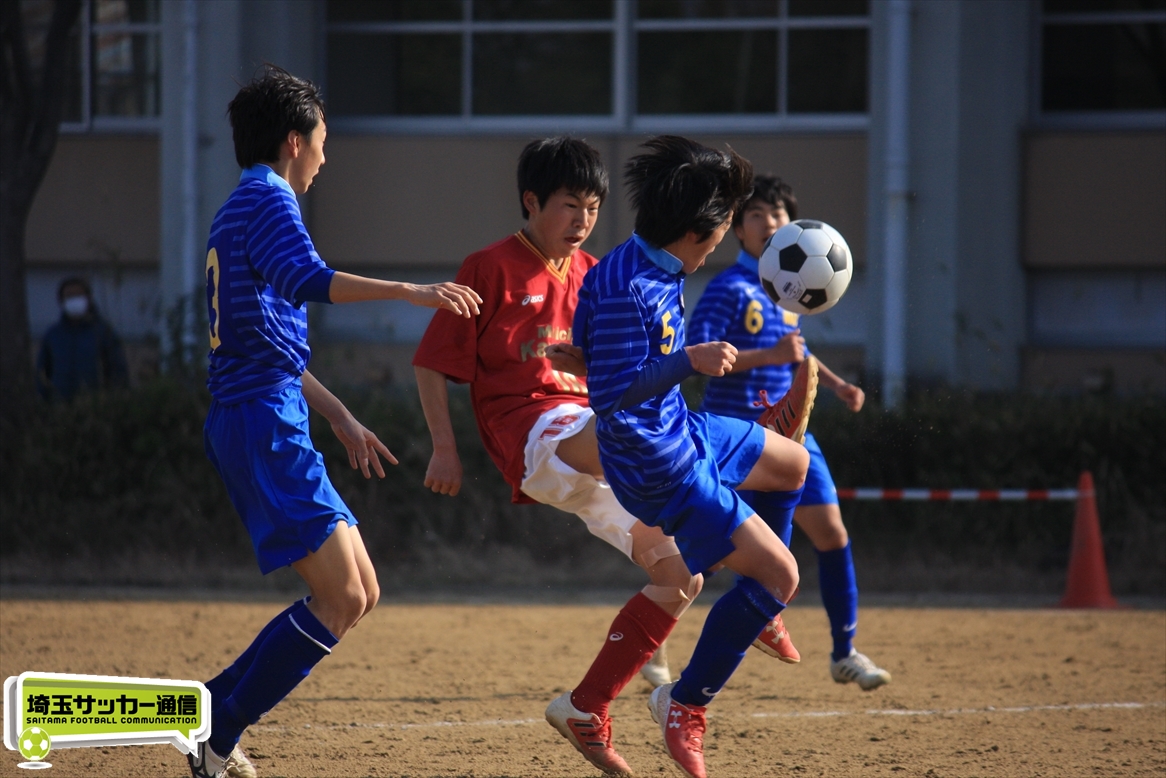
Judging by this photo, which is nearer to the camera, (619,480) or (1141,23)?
(619,480)

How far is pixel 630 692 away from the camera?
208 inches

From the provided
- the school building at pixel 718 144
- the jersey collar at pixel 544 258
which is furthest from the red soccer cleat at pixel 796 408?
the school building at pixel 718 144

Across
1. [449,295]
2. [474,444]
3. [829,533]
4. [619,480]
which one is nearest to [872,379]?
[474,444]

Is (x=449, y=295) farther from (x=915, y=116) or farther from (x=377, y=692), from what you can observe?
(x=915, y=116)

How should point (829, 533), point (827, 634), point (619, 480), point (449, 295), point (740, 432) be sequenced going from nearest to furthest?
point (449, 295) < point (619, 480) < point (740, 432) < point (829, 533) < point (827, 634)

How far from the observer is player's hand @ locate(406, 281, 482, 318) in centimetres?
306

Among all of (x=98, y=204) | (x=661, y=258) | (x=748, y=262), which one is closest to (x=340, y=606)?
(x=661, y=258)

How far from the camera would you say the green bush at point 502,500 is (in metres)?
8.10

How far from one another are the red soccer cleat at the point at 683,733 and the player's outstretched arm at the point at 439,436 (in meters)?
0.94

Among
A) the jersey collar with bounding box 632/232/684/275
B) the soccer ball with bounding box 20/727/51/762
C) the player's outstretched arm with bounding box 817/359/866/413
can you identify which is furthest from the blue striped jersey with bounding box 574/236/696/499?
the soccer ball with bounding box 20/727/51/762

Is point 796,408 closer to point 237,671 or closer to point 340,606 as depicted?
point 340,606

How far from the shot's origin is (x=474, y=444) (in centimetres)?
841

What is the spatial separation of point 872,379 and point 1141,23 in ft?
11.7

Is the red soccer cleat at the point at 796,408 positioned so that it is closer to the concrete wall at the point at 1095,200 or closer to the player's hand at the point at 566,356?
the player's hand at the point at 566,356
